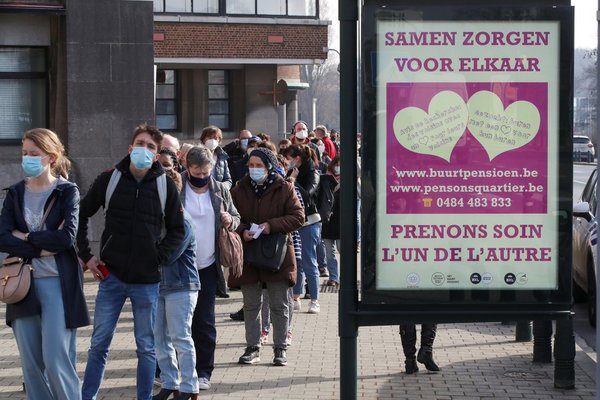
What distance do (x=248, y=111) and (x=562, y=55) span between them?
35.1 meters

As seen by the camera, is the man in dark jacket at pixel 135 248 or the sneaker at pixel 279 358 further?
the sneaker at pixel 279 358

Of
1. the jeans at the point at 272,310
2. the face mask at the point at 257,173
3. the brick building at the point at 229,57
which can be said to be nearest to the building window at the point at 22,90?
the face mask at the point at 257,173

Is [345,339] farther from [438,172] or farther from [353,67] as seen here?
[353,67]

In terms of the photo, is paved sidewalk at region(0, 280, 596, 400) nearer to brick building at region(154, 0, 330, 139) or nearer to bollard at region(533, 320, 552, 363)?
bollard at region(533, 320, 552, 363)

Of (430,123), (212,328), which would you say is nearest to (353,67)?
(430,123)

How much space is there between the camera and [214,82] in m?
42.2

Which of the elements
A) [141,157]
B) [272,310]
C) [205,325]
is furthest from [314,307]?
[141,157]

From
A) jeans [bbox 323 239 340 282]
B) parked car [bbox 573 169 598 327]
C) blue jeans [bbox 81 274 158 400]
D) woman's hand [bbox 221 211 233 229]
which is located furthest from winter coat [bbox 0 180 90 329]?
jeans [bbox 323 239 340 282]

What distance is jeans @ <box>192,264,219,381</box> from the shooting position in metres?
8.78

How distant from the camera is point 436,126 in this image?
6.54 meters

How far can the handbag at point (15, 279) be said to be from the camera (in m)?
6.78

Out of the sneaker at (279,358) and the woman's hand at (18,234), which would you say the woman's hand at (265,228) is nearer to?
the sneaker at (279,358)

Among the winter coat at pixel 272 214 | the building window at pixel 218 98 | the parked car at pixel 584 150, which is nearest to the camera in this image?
the winter coat at pixel 272 214

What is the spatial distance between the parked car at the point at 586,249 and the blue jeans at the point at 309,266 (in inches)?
111
